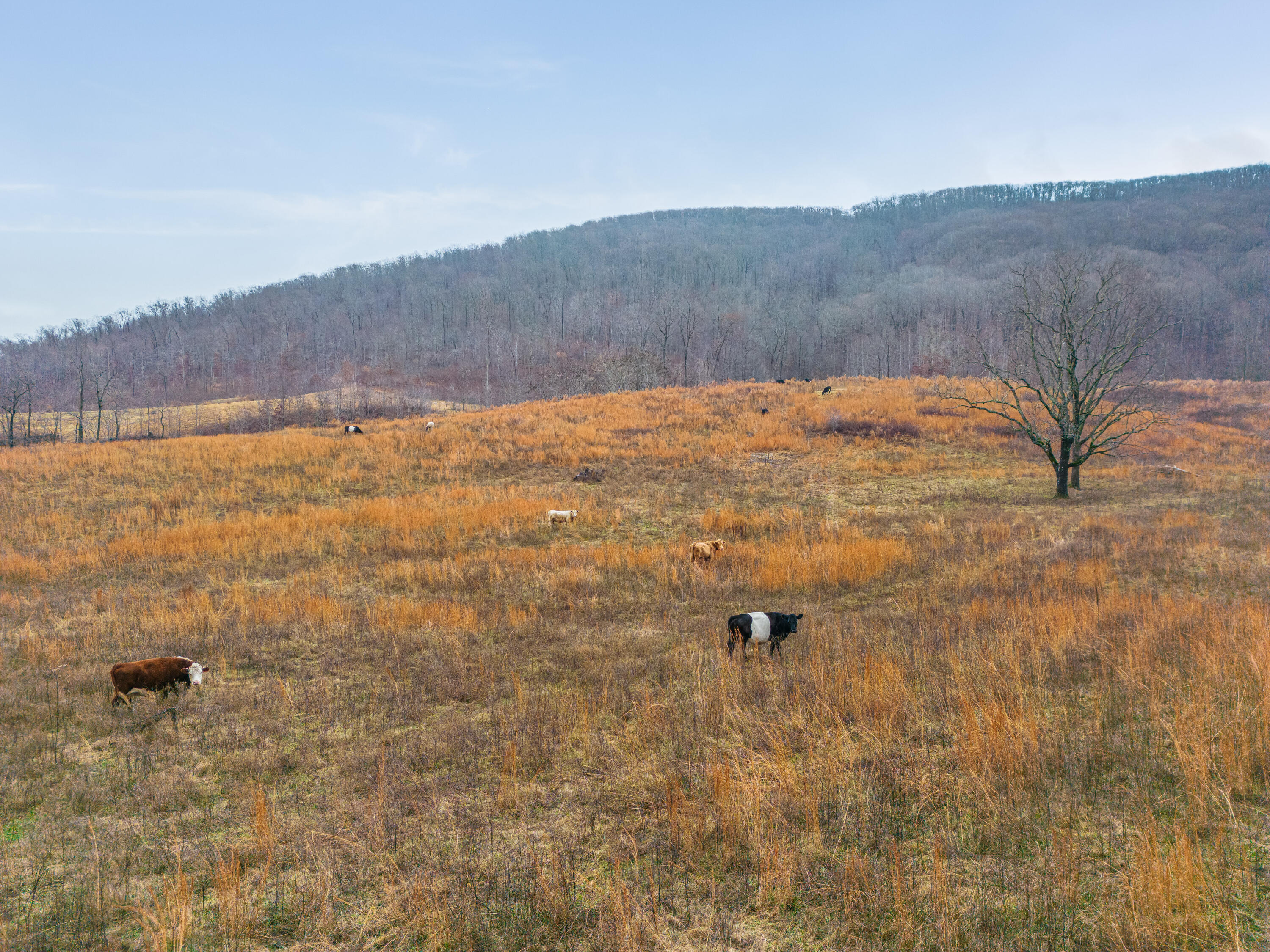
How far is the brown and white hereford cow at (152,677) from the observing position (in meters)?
6.76

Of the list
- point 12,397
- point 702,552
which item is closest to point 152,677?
point 702,552

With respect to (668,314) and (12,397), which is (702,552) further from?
(668,314)

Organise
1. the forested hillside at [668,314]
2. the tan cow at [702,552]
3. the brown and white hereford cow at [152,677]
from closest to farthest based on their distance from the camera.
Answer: the brown and white hereford cow at [152,677] → the tan cow at [702,552] → the forested hillside at [668,314]

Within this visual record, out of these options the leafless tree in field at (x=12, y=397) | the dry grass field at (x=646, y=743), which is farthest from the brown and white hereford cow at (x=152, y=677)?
the leafless tree in field at (x=12, y=397)

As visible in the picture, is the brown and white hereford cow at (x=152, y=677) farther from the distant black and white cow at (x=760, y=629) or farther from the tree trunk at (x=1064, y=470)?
the tree trunk at (x=1064, y=470)

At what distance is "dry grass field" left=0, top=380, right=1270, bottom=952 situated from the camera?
10.8 feet

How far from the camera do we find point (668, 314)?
102 m

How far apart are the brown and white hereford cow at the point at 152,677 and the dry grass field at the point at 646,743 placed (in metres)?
0.20

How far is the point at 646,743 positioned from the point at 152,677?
5.67 m

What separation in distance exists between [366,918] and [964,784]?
3.86m

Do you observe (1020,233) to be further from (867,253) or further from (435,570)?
(435,570)

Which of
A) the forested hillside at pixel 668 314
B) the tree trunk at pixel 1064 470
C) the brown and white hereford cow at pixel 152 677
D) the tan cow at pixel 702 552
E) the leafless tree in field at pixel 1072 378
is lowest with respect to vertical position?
the brown and white hereford cow at pixel 152 677

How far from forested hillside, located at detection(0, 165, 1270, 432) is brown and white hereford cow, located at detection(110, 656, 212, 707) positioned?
83.6m

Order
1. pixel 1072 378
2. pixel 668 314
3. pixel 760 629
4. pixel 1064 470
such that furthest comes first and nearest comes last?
pixel 668 314
pixel 1064 470
pixel 1072 378
pixel 760 629
